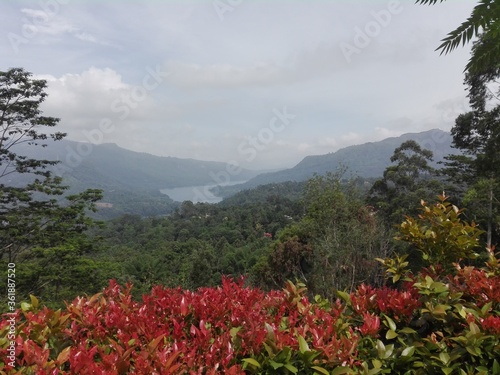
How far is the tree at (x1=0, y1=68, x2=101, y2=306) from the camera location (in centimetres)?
1235

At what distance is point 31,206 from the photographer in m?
13.3

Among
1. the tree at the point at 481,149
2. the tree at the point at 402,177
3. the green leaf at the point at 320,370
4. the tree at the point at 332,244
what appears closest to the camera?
the green leaf at the point at 320,370

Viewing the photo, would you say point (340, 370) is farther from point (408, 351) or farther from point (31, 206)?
point (31, 206)

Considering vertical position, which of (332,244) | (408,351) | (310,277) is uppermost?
(408,351)

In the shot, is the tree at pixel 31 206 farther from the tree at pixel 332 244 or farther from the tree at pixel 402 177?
the tree at pixel 402 177

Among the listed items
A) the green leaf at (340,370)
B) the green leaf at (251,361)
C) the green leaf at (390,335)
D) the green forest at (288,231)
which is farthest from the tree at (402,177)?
the green leaf at (251,361)

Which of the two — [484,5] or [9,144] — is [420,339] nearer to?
[484,5]

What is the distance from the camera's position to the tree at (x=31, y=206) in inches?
486

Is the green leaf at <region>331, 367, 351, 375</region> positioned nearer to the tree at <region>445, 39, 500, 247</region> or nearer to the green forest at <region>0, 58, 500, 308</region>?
the green forest at <region>0, 58, 500, 308</region>

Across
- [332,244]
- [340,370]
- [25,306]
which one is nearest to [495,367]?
[340,370]

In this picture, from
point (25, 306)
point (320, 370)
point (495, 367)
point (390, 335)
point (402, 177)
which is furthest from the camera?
point (402, 177)

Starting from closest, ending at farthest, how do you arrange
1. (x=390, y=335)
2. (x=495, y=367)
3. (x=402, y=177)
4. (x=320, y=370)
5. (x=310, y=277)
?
(x=320, y=370)
(x=495, y=367)
(x=390, y=335)
(x=310, y=277)
(x=402, y=177)

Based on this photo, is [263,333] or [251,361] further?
[263,333]

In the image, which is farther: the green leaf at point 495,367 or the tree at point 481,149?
the tree at point 481,149
